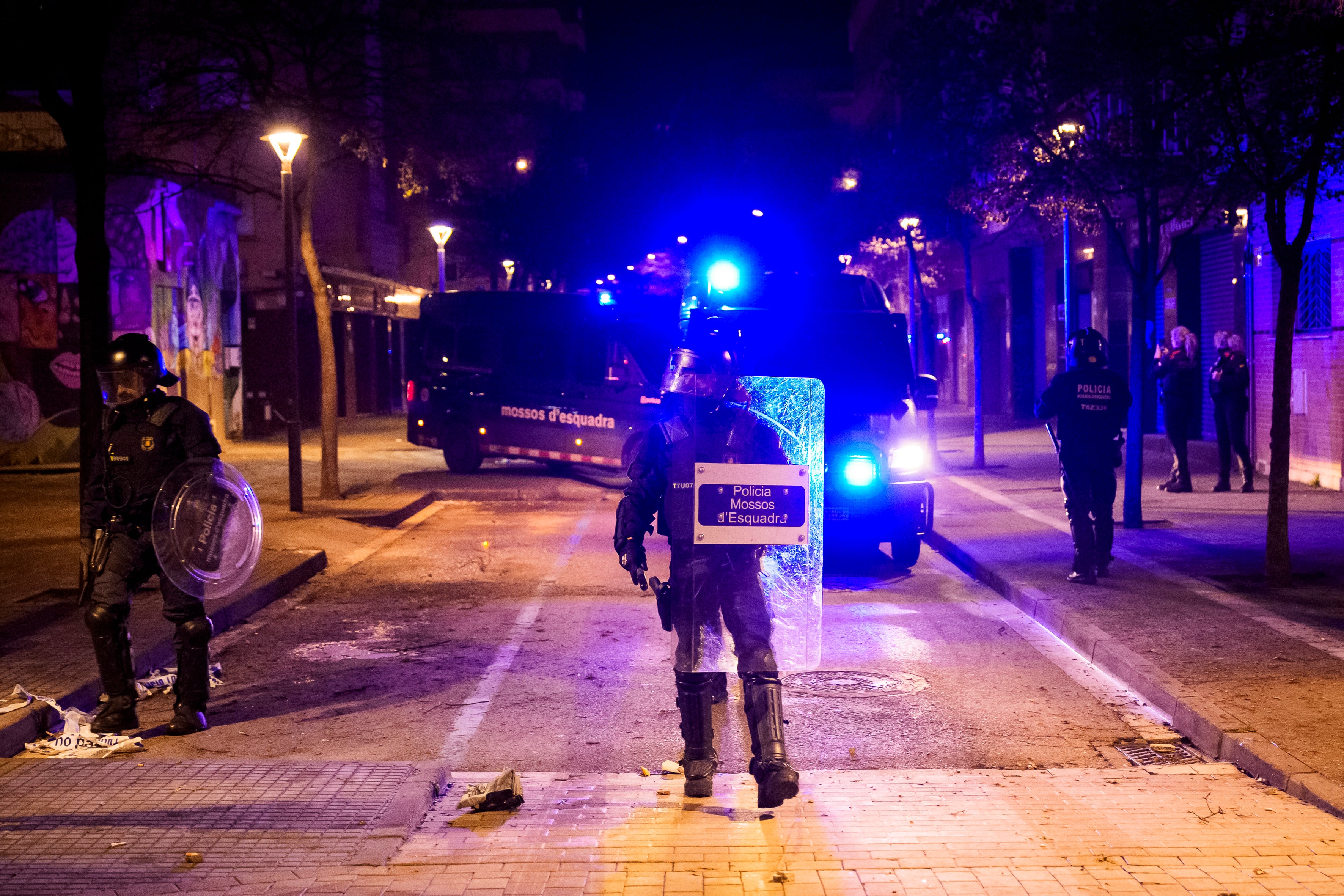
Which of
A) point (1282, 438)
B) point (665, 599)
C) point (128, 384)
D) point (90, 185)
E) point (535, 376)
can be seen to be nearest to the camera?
point (665, 599)

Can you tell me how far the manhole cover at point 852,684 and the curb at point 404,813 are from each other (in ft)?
8.26

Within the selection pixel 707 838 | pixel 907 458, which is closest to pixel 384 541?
pixel 907 458

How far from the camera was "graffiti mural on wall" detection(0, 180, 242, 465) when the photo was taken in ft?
66.9

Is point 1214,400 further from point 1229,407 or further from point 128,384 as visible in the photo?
point 128,384

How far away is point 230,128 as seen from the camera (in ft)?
56.2

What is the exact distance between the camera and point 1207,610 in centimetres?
908

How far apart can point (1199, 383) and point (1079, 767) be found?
19.6 meters

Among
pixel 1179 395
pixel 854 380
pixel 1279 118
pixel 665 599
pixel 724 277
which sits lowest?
pixel 665 599

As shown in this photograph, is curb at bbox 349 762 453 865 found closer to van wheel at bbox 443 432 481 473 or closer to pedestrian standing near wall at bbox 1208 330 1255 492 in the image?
pedestrian standing near wall at bbox 1208 330 1255 492

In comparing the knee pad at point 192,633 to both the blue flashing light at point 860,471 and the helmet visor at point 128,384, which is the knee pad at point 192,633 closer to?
the helmet visor at point 128,384

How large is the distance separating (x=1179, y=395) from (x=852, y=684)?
9.98 m

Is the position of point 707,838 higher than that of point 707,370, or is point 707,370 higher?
point 707,370

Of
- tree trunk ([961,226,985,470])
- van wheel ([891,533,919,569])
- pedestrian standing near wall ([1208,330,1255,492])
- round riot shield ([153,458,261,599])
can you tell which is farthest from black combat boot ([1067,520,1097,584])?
tree trunk ([961,226,985,470])

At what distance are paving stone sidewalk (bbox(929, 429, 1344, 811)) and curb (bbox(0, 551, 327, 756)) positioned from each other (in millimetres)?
5867
